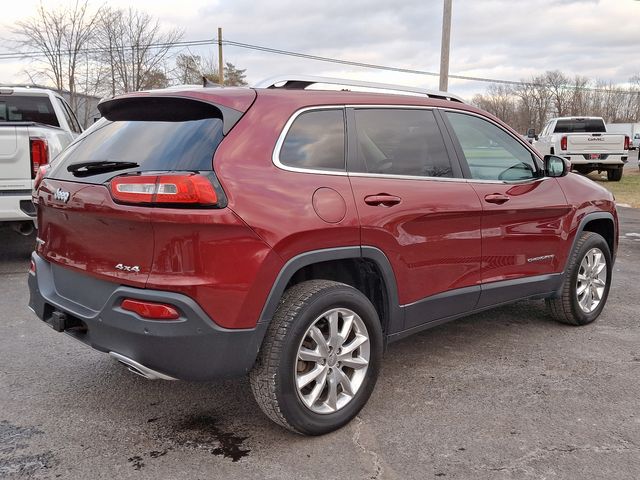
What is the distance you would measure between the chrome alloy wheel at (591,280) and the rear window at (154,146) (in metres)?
3.34

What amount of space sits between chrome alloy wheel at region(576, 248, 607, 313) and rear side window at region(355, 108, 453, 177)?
1.85m

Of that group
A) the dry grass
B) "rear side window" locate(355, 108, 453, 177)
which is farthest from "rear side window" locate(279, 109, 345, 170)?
the dry grass

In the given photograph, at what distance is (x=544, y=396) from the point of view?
140 inches

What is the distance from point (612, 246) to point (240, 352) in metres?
3.88

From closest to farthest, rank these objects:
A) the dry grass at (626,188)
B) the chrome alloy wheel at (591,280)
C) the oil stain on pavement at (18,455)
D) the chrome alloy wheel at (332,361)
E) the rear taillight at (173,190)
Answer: the rear taillight at (173,190) < the oil stain on pavement at (18,455) < the chrome alloy wheel at (332,361) < the chrome alloy wheel at (591,280) < the dry grass at (626,188)

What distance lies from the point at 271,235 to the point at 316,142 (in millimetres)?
645

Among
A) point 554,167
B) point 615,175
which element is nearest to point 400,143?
point 554,167

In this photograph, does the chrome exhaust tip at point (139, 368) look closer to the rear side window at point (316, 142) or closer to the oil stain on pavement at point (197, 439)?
the oil stain on pavement at point (197, 439)

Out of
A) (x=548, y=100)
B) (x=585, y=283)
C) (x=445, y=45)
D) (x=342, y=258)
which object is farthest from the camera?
(x=548, y=100)

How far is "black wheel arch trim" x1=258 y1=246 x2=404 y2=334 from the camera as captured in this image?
2.80 m

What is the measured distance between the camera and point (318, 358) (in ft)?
9.87

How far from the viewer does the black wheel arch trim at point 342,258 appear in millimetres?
2801

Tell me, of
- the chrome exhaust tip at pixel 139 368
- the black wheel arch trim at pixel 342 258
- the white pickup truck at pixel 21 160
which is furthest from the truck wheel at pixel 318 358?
the white pickup truck at pixel 21 160

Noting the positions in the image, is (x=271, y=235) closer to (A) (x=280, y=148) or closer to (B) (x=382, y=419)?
(A) (x=280, y=148)
